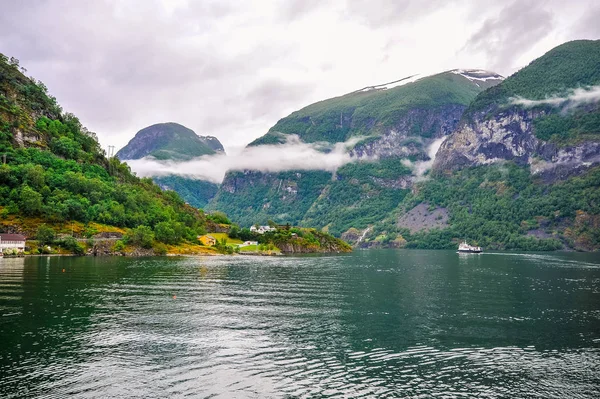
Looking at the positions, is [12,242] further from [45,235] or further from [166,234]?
[166,234]

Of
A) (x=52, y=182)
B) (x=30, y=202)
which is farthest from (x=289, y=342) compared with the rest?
(x=52, y=182)

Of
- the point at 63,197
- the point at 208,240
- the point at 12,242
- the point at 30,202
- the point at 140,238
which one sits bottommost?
the point at 208,240

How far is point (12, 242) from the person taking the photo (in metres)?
114

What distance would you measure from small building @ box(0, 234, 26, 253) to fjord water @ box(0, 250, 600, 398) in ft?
205

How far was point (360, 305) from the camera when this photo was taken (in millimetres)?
49906

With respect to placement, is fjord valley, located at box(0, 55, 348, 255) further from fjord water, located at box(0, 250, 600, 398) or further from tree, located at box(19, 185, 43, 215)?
fjord water, located at box(0, 250, 600, 398)

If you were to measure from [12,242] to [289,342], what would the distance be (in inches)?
4306

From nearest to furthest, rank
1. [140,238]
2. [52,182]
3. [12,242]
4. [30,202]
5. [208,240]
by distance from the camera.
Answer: [12,242] → [30,202] → [140,238] → [52,182] → [208,240]

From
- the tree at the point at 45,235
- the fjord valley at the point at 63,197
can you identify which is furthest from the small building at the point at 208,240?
the tree at the point at 45,235

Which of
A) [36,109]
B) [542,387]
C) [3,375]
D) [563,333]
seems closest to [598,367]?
[542,387]

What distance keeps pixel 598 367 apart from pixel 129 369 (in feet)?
95.6

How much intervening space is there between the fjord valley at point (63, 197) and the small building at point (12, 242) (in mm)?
3577

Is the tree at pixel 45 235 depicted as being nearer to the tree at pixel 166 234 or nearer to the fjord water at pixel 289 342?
the tree at pixel 166 234

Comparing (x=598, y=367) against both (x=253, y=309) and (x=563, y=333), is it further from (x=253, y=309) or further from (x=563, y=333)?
(x=253, y=309)
